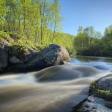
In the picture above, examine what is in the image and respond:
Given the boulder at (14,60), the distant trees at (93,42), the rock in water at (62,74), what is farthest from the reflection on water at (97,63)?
the distant trees at (93,42)

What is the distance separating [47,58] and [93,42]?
72.3 m

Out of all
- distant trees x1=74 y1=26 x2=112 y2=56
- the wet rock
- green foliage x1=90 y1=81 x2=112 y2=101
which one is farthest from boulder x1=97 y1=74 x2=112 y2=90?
distant trees x1=74 y1=26 x2=112 y2=56

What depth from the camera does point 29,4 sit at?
133 feet

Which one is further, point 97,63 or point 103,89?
point 97,63

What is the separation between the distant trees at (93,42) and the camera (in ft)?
225

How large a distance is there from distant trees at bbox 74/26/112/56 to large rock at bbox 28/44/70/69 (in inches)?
1763

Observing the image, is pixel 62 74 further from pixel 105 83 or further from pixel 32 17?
pixel 32 17

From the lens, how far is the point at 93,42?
91.1m

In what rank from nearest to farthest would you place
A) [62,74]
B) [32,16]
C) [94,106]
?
[94,106] → [62,74] → [32,16]

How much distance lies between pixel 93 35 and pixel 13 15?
203 feet

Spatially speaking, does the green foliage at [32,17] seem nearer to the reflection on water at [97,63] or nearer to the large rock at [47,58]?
the reflection on water at [97,63]

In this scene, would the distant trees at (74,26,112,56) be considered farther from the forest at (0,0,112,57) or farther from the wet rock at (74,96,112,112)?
the wet rock at (74,96,112,112)

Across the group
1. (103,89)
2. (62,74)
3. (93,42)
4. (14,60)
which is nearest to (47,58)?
(14,60)

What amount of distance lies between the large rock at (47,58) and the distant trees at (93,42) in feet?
147
